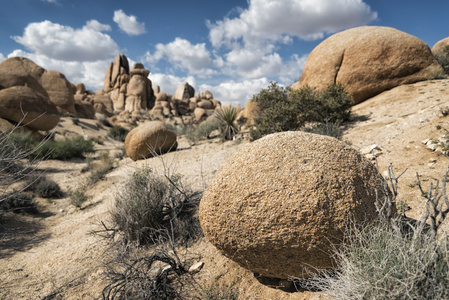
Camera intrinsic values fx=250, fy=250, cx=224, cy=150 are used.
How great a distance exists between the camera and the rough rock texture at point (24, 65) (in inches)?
774

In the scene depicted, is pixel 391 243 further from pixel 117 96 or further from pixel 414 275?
pixel 117 96

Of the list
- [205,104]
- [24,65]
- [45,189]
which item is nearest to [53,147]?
[45,189]

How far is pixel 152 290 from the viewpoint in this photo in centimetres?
280

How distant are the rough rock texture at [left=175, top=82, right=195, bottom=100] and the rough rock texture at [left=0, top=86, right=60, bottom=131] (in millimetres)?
37507

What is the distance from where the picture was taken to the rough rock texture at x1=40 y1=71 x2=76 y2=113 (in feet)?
72.9

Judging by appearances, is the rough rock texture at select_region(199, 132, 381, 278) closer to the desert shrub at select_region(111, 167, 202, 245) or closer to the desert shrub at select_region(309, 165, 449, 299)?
the desert shrub at select_region(309, 165, 449, 299)

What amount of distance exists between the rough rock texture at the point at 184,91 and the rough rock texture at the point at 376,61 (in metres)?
42.8

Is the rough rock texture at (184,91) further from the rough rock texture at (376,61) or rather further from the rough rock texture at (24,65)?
the rough rock texture at (376,61)

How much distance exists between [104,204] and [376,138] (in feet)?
24.3

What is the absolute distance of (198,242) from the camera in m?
3.92

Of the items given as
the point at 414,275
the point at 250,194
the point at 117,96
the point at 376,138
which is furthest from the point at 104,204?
the point at 117,96

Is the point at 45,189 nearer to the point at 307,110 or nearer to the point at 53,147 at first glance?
the point at 53,147

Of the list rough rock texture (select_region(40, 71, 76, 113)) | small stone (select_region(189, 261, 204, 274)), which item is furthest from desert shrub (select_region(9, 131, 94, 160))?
rough rock texture (select_region(40, 71, 76, 113))

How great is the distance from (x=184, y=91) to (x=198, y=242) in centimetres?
4926
